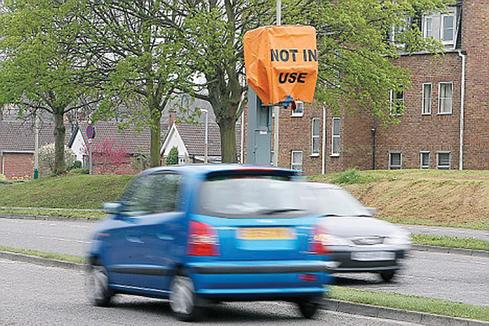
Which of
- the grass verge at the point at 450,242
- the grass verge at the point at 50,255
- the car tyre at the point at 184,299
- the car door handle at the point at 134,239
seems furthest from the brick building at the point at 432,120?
the car tyre at the point at 184,299

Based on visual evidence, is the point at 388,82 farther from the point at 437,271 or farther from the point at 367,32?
the point at 437,271

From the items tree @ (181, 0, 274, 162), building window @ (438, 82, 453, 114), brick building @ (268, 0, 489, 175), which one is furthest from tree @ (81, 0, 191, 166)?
building window @ (438, 82, 453, 114)

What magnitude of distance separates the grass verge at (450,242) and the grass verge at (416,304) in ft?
36.5

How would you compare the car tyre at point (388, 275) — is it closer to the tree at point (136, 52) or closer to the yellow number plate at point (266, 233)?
the yellow number plate at point (266, 233)

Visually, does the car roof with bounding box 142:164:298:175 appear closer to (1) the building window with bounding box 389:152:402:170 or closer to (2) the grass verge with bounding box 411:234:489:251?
(2) the grass verge with bounding box 411:234:489:251

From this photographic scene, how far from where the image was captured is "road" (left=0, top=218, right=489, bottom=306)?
660 inches

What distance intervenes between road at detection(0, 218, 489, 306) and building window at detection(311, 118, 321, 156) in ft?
89.6

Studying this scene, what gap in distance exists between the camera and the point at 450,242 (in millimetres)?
26828

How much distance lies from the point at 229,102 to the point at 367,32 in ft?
19.5

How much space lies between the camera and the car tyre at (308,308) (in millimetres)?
13047

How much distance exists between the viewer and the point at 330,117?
5862 cm

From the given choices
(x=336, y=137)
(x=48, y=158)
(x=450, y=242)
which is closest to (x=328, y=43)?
(x=450, y=242)

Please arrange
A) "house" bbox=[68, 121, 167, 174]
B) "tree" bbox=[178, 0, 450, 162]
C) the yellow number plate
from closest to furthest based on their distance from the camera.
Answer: the yellow number plate
"tree" bbox=[178, 0, 450, 162]
"house" bbox=[68, 121, 167, 174]

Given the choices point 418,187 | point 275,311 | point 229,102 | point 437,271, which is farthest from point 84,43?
point 275,311
